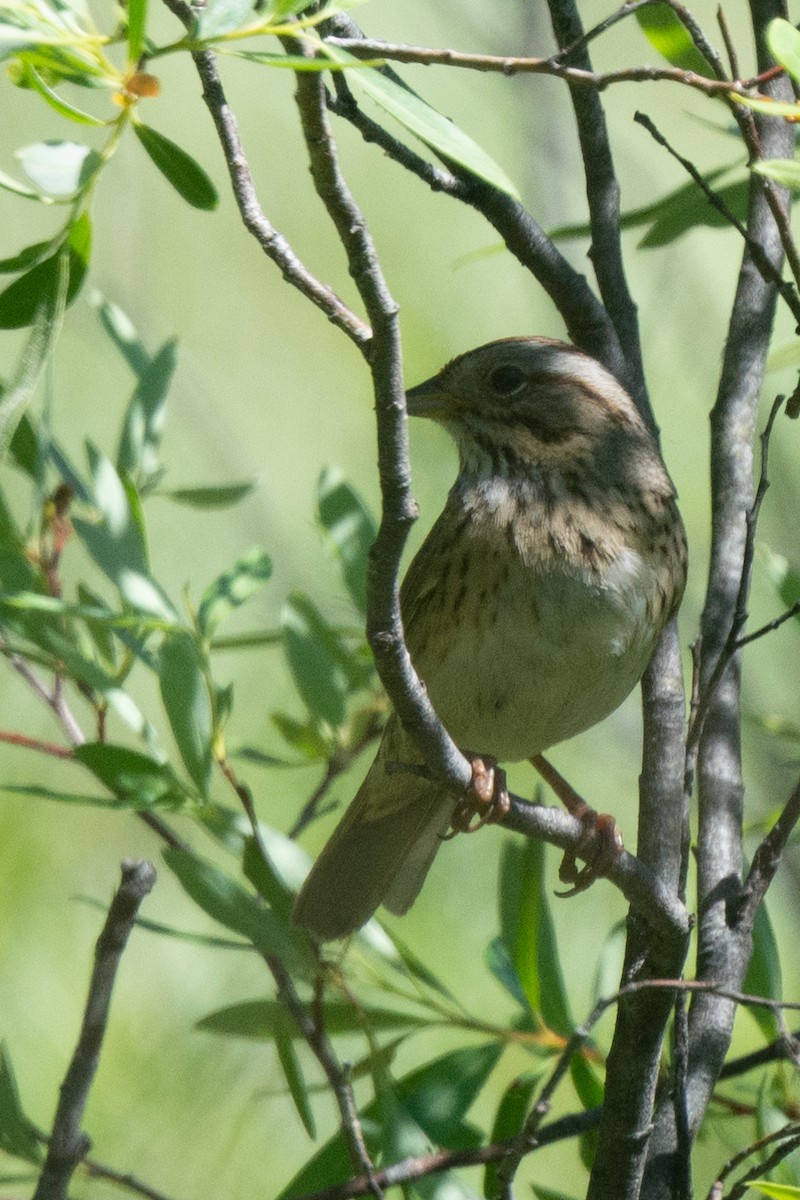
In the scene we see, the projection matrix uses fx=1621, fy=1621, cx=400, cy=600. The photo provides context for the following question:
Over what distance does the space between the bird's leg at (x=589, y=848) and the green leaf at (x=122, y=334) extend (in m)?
1.20

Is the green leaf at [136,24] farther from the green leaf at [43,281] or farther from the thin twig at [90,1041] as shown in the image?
the thin twig at [90,1041]

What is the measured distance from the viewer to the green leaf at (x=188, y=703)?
8.57 ft

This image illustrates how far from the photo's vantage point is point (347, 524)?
3244 mm

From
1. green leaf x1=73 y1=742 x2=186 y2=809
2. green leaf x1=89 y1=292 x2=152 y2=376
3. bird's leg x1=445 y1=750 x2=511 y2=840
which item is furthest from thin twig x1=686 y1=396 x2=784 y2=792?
green leaf x1=89 y1=292 x2=152 y2=376

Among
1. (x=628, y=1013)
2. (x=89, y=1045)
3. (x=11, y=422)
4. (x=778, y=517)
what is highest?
(x=778, y=517)

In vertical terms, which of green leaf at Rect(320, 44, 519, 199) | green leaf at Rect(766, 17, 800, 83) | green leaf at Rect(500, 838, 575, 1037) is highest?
green leaf at Rect(766, 17, 800, 83)

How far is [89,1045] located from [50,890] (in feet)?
12.6

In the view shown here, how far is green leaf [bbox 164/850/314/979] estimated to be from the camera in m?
2.50

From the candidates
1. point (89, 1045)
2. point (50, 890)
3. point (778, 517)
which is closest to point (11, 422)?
point (89, 1045)

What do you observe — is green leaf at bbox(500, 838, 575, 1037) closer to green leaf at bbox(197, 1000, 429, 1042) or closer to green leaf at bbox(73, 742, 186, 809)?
green leaf at bbox(197, 1000, 429, 1042)

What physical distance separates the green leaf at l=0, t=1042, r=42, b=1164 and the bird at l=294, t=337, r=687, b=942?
0.67 meters

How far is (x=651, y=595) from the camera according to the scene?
115 inches

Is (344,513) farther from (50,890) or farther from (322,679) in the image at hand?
(50,890)

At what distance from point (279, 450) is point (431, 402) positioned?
4.26m
